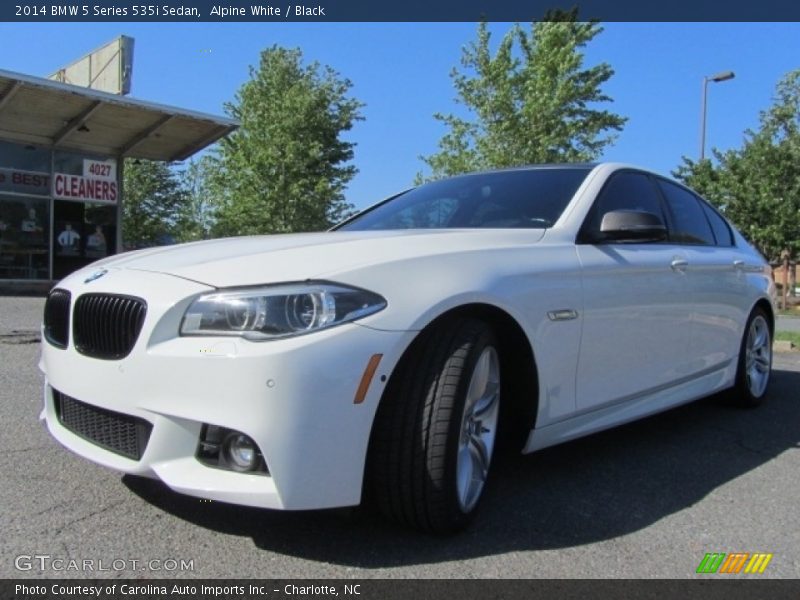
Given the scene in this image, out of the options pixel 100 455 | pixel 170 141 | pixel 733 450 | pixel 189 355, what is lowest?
pixel 733 450

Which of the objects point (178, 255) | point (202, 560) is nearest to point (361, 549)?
point (202, 560)

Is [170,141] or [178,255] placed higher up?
[170,141]

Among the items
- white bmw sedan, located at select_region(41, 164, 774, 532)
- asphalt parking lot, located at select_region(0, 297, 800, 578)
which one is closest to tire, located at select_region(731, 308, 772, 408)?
asphalt parking lot, located at select_region(0, 297, 800, 578)

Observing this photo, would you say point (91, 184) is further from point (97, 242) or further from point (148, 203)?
point (148, 203)

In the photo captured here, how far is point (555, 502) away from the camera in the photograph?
3.06m

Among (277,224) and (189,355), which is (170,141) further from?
(189,355)

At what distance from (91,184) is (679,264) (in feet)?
50.6

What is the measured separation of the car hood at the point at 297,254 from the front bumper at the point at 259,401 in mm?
158

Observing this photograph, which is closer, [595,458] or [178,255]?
[178,255]

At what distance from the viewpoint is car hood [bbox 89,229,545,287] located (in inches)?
94.5

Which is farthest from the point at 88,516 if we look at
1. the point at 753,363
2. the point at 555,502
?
the point at 753,363

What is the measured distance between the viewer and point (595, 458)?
12.3ft
